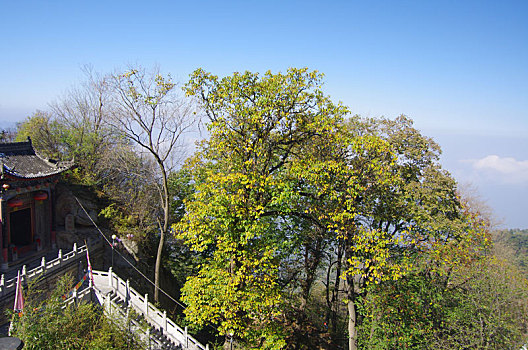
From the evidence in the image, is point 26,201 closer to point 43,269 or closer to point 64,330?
point 43,269

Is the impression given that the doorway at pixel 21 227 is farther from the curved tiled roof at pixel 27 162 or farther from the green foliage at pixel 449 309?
the green foliage at pixel 449 309

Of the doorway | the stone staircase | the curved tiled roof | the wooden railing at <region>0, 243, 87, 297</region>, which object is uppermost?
the curved tiled roof

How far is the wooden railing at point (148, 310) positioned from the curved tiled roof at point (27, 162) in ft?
20.0

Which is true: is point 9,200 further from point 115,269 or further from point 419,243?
point 419,243

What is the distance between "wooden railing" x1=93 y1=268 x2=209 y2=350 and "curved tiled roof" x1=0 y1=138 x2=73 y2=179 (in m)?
6.10

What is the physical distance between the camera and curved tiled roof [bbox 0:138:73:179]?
17031 mm

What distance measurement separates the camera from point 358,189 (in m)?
13.6

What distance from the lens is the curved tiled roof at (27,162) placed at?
1703 cm

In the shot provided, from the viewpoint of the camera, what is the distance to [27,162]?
18297mm

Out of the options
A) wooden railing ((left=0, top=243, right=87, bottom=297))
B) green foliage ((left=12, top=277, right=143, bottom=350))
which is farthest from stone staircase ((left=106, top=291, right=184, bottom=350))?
wooden railing ((left=0, top=243, right=87, bottom=297))

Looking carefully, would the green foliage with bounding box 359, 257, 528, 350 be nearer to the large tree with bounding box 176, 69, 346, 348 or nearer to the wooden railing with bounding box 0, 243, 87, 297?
the large tree with bounding box 176, 69, 346, 348

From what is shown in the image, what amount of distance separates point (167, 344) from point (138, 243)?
7.07 m

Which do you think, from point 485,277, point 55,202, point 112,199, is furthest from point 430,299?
point 55,202

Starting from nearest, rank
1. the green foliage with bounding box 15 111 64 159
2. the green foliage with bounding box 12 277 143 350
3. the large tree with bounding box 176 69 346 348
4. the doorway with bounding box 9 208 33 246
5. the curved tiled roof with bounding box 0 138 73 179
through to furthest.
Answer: the green foliage with bounding box 12 277 143 350, the large tree with bounding box 176 69 346 348, the curved tiled roof with bounding box 0 138 73 179, the doorway with bounding box 9 208 33 246, the green foliage with bounding box 15 111 64 159
